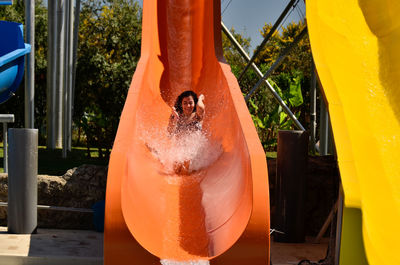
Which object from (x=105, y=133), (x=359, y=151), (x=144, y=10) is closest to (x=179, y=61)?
(x=144, y=10)

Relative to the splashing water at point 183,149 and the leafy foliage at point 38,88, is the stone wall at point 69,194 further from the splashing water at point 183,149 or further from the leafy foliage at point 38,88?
the leafy foliage at point 38,88

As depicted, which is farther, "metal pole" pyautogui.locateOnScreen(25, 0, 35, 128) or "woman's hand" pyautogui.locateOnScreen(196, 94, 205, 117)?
"metal pole" pyautogui.locateOnScreen(25, 0, 35, 128)

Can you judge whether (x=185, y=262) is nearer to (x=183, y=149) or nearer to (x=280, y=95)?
(x=183, y=149)

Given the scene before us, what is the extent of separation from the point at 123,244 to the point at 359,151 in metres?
1.39

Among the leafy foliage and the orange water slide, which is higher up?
the leafy foliage

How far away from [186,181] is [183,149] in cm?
64

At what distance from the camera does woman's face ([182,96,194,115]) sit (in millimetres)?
5064

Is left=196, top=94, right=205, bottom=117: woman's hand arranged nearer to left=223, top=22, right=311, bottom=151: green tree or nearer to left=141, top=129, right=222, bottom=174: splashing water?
left=141, top=129, right=222, bottom=174: splashing water

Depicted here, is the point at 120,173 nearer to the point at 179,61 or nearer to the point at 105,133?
the point at 179,61

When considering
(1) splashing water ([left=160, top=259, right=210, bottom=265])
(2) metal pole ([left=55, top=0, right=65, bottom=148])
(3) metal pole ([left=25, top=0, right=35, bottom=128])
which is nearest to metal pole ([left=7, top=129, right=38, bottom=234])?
(1) splashing water ([left=160, top=259, right=210, bottom=265])

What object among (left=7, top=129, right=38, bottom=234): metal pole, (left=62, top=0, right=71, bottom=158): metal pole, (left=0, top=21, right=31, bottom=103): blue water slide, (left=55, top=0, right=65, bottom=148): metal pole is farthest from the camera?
(left=55, top=0, right=65, bottom=148): metal pole

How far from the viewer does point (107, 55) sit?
10266 mm

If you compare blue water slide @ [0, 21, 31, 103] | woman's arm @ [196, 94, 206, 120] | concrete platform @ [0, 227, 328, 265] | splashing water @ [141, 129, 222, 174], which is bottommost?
concrete platform @ [0, 227, 328, 265]

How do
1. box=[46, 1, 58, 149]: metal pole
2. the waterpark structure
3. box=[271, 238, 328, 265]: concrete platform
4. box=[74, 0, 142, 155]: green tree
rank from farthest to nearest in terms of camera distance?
box=[74, 0, 142, 155]: green tree < box=[46, 1, 58, 149]: metal pole < box=[271, 238, 328, 265]: concrete platform < the waterpark structure
